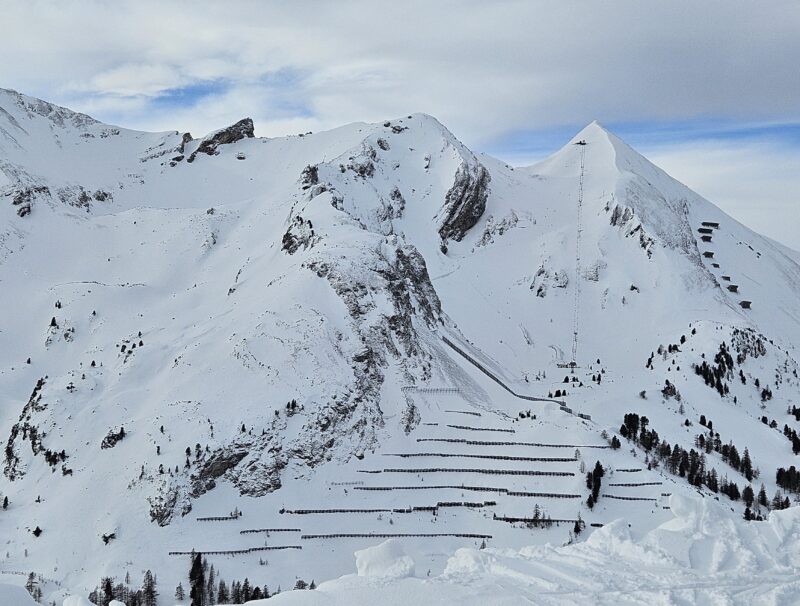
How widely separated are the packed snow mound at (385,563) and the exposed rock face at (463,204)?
304 ft

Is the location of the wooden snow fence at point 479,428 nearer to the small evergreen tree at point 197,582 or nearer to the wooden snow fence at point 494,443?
the wooden snow fence at point 494,443

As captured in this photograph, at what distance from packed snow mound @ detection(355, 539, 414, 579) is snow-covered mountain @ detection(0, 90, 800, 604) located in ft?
73.2

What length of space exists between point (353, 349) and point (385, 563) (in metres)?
39.9

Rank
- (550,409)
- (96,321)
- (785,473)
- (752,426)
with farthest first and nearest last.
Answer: (96,321)
(752,426)
(550,409)
(785,473)

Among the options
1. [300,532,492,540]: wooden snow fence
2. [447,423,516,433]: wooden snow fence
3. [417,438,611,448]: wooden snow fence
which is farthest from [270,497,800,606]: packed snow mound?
[447,423,516,433]: wooden snow fence

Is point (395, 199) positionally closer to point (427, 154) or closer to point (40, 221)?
point (427, 154)

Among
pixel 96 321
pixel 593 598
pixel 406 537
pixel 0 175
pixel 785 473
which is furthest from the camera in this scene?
pixel 0 175

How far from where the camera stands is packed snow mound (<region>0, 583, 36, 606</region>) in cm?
2503

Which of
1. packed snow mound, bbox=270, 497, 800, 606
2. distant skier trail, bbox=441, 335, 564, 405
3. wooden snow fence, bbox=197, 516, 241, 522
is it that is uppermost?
distant skier trail, bbox=441, 335, 564, 405

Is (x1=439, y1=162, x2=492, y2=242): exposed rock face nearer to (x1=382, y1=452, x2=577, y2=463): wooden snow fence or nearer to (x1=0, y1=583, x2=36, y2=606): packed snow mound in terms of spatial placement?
(x1=382, y1=452, x2=577, y2=463): wooden snow fence

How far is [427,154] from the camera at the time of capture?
131000 mm

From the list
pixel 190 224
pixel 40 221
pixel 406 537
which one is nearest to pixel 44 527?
pixel 406 537

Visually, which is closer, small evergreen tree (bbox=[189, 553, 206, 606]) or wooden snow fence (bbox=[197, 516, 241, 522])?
small evergreen tree (bbox=[189, 553, 206, 606])

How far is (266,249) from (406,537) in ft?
161
